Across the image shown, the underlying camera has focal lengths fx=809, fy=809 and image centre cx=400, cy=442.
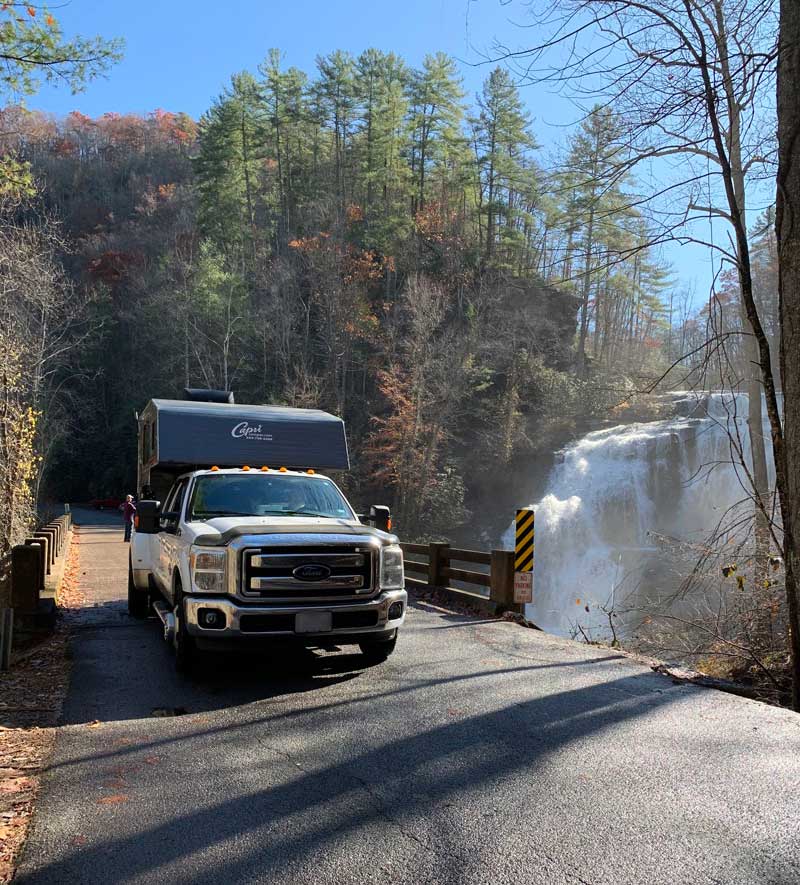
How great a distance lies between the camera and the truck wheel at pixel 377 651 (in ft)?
26.1

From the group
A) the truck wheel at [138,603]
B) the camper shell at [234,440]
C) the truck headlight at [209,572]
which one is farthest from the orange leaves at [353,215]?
the truck headlight at [209,572]

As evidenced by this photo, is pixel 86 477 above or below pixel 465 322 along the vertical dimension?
below

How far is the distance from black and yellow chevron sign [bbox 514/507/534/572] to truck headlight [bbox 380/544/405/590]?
4.68 metres

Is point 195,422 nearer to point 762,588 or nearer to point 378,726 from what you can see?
point 378,726

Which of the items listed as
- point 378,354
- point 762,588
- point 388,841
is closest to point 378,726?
point 388,841

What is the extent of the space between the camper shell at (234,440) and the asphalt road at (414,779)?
4.02 meters

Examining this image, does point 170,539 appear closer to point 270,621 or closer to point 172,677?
point 172,677

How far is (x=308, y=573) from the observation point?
23.9 feet

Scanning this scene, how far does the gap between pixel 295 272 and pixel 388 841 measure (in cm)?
5092

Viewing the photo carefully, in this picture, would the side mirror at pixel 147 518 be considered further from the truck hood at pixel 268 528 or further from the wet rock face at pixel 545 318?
the wet rock face at pixel 545 318

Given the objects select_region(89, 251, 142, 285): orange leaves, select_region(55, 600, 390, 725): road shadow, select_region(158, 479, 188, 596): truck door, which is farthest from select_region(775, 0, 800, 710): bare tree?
select_region(89, 251, 142, 285): orange leaves

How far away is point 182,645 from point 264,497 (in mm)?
1961

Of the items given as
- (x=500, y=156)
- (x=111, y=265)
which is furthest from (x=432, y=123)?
(x=111, y=265)

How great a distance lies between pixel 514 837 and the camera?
Answer: 3.94m
